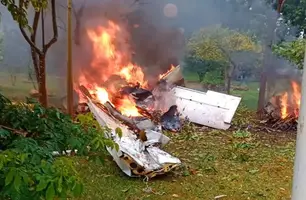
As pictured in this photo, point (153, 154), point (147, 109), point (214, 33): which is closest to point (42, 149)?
point (153, 154)

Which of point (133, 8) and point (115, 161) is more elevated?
point (133, 8)

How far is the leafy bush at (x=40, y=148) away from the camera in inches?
59.6

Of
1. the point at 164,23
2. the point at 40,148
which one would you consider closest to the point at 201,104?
the point at 164,23

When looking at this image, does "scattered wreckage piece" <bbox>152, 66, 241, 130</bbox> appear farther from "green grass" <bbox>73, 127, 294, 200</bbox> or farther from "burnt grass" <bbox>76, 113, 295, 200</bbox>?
"green grass" <bbox>73, 127, 294, 200</bbox>

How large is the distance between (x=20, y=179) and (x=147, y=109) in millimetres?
6694

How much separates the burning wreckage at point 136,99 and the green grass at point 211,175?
596 millimetres

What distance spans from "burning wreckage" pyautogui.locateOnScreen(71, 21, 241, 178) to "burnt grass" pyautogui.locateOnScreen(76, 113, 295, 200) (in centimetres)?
58

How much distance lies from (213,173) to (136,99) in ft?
11.6

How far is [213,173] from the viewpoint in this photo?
510cm

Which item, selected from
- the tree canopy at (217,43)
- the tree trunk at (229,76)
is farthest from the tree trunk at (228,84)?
the tree canopy at (217,43)

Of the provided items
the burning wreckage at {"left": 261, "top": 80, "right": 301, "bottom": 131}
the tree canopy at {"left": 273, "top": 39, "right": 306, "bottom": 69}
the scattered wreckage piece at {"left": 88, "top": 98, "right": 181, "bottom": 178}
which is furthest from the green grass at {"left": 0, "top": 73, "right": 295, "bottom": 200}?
the tree canopy at {"left": 273, "top": 39, "right": 306, "bottom": 69}

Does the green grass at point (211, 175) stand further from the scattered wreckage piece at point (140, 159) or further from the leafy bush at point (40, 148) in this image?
the leafy bush at point (40, 148)

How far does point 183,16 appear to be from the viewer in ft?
32.8

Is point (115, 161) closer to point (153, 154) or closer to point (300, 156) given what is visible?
point (153, 154)
